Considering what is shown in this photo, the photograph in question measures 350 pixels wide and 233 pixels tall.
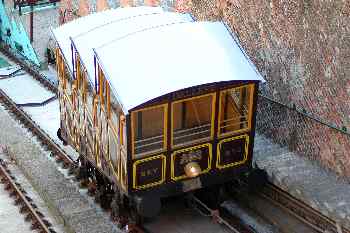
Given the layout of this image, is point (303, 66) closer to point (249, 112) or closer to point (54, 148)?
point (249, 112)

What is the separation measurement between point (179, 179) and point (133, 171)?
32.8 inches

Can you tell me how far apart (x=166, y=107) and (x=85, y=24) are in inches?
130

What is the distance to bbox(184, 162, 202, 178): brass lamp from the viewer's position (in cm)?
1004

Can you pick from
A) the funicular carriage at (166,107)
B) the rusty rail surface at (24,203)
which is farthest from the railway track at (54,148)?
the rusty rail surface at (24,203)

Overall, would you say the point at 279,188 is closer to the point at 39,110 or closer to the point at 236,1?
the point at 236,1

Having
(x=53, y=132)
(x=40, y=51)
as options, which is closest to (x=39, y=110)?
(x=53, y=132)

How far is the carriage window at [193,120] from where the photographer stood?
9.95m

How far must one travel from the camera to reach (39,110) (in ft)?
54.5

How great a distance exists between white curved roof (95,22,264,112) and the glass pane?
363mm

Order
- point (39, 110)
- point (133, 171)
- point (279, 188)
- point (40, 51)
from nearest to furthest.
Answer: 1. point (133, 171)
2. point (279, 188)
3. point (39, 110)
4. point (40, 51)

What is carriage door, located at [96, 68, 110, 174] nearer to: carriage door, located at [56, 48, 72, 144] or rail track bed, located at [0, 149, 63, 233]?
rail track bed, located at [0, 149, 63, 233]

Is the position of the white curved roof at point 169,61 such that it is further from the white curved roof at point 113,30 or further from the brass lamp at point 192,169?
the brass lamp at point 192,169

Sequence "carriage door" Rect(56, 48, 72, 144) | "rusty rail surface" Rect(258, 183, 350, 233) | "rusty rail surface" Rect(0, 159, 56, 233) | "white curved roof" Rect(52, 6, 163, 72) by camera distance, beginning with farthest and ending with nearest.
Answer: "carriage door" Rect(56, 48, 72, 144) → "white curved roof" Rect(52, 6, 163, 72) → "rusty rail surface" Rect(0, 159, 56, 233) → "rusty rail surface" Rect(258, 183, 350, 233)

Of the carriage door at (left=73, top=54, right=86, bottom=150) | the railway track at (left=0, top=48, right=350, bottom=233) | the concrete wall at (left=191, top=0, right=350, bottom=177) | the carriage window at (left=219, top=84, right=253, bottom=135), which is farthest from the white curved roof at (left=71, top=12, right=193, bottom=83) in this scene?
the railway track at (left=0, top=48, right=350, bottom=233)
